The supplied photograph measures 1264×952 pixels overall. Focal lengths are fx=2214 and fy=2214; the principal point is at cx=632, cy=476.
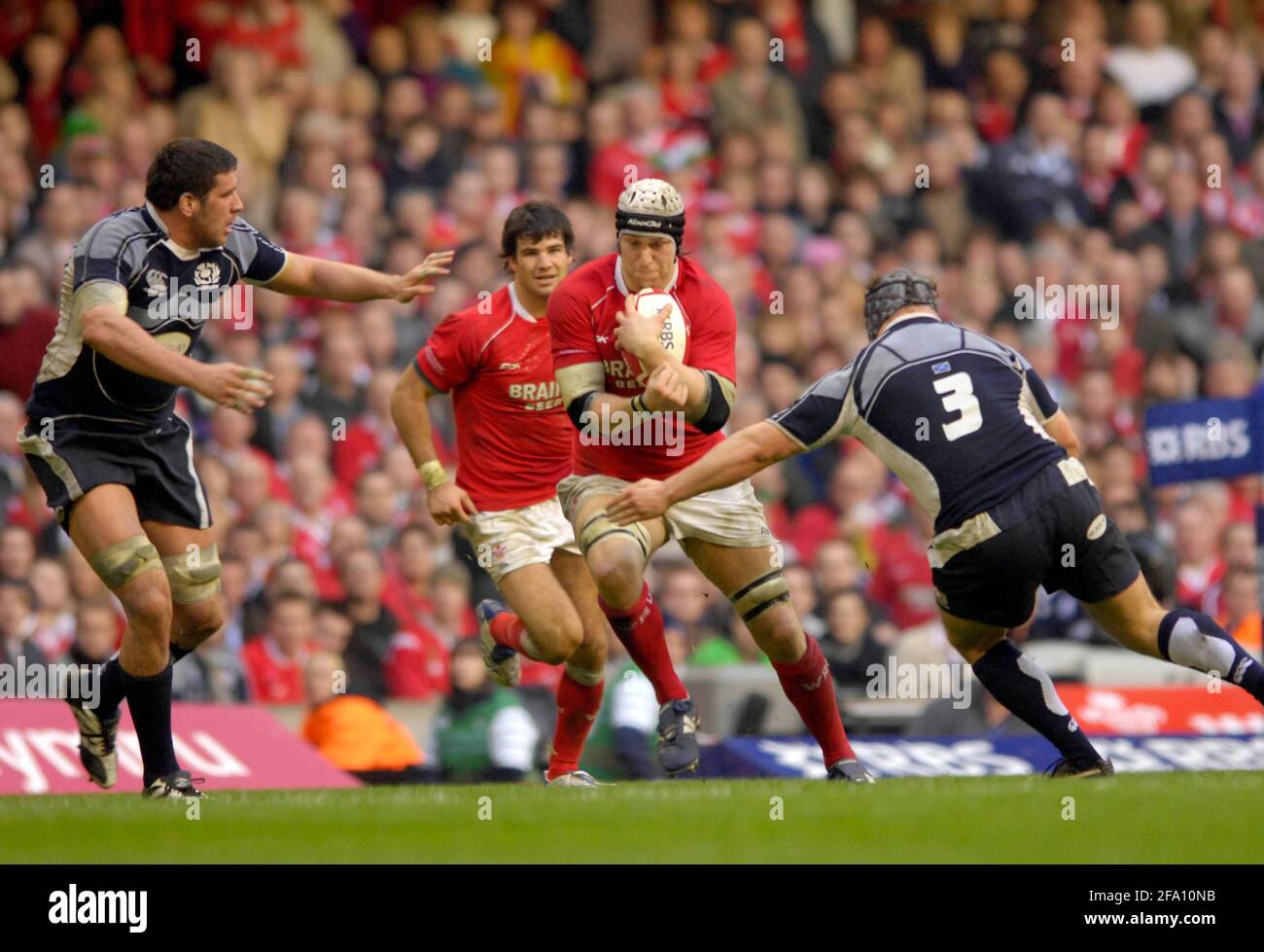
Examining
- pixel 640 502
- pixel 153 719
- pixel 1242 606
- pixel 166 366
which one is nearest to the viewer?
pixel 166 366

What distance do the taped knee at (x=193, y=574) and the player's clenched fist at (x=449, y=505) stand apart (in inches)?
46.3

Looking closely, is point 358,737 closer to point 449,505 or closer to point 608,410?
point 449,505

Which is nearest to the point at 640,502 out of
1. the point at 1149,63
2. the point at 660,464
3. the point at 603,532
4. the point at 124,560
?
the point at 603,532

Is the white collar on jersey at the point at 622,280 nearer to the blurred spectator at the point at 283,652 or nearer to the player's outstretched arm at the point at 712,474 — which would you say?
the player's outstretched arm at the point at 712,474

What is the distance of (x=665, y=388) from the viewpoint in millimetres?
8930

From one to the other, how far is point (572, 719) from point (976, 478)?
2597mm

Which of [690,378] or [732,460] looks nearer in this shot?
[732,460]

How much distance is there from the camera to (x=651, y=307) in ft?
31.3

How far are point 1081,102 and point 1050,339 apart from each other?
2.85 m

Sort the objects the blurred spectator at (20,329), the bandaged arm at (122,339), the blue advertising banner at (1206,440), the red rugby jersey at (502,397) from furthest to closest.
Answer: the blurred spectator at (20,329)
the blue advertising banner at (1206,440)
the red rugby jersey at (502,397)
the bandaged arm at (122,339)

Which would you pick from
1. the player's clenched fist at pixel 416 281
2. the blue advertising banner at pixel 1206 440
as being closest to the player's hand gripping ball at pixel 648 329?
the player's clenched fist at pixel 416 281

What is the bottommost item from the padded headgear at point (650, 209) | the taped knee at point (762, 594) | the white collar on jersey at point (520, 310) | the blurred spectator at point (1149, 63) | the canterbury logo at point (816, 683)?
the canterbury logo at point (816, 683)

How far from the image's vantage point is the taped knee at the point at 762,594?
9.88 meters
